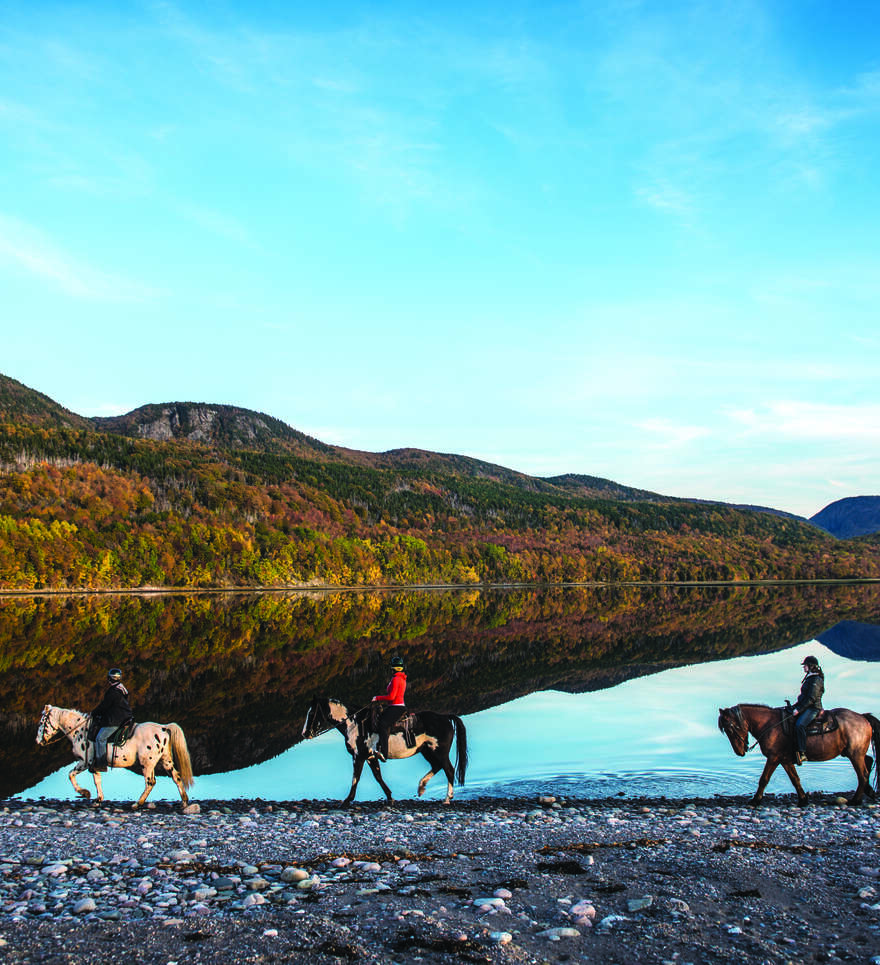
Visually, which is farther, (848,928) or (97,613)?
(97,613)

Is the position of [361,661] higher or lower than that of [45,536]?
lower

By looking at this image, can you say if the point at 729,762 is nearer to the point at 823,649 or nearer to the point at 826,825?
the point at 826,825

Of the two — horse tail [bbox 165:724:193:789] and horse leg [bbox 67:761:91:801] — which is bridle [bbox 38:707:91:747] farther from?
horse tail [bbox 165:724:193:789]

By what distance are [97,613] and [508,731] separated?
66.3m

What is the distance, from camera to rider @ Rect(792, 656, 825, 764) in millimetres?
16156

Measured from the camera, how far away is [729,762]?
893 inches

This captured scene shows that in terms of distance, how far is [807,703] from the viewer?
16297 mm

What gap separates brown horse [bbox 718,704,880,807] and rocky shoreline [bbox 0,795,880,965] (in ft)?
4.08

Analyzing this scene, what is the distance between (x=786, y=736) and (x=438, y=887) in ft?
33.7

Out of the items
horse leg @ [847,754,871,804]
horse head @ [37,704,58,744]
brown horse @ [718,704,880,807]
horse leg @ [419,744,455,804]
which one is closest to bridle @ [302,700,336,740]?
horse leg @ [419,744,455,804]

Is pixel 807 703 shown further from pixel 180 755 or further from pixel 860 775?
pixel 180 755

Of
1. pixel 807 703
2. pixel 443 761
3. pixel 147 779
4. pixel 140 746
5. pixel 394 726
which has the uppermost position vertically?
pixel 807 703

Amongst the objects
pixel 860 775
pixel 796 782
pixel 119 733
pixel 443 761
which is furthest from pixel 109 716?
pixel 860 775

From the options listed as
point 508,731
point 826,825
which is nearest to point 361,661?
point 508,731
